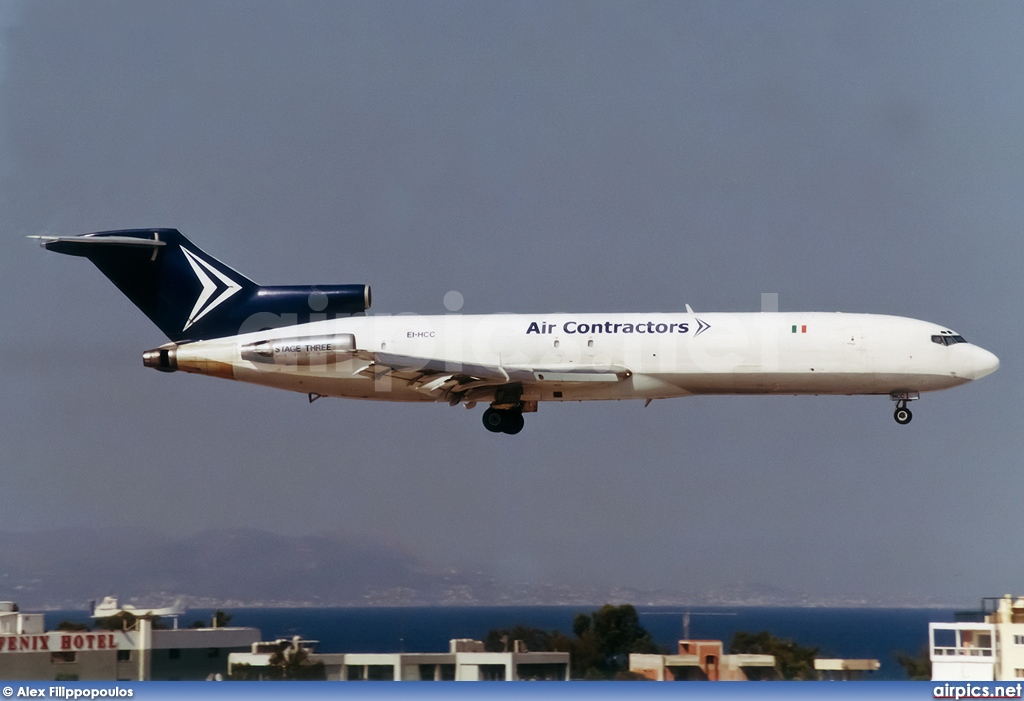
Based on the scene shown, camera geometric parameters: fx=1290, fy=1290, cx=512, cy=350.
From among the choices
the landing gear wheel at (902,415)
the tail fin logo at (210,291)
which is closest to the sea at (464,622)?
the landing gear wheel at (902,415)

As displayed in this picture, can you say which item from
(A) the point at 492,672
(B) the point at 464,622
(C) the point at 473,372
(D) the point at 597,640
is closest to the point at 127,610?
(B) the point at 464,622

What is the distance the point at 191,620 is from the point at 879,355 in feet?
80.5

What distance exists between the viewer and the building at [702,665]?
37.0m

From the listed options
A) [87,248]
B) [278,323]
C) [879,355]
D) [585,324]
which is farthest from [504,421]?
[87,248]

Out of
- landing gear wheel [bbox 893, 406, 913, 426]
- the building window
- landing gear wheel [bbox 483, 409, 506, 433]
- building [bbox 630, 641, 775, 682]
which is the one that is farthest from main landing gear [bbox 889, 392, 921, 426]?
the building window

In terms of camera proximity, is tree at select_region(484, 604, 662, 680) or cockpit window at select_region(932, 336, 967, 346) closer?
cockpit window at select_region(932, 336, 967, 346)

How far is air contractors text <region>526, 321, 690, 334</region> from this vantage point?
33.9 m

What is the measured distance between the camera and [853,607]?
1670 inches

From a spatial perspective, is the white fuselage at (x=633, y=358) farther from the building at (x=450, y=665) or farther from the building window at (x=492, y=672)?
the building window at (x=492, y=672)

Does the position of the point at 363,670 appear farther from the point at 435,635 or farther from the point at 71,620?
the point at 71,620

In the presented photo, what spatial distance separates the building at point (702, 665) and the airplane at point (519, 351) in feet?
26.5

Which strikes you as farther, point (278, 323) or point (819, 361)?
point (278, 323)

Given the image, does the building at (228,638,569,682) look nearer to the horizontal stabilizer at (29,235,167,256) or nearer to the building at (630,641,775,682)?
the building at (630,641,775,682)

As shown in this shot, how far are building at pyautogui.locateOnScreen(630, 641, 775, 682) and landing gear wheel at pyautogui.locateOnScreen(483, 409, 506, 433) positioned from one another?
7973 mm
